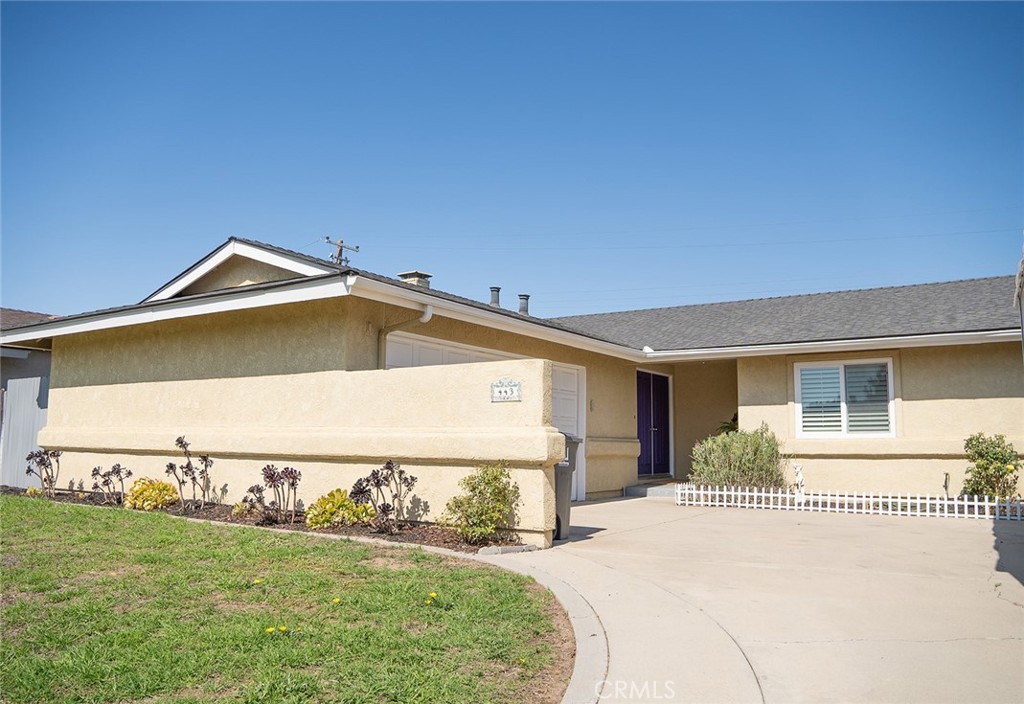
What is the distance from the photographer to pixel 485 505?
8594 mm

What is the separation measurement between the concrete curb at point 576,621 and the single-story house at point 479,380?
1.15 meters

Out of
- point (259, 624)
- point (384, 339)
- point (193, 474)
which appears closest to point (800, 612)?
point (259, 624)

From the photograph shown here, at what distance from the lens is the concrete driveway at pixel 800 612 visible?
4.36 metres

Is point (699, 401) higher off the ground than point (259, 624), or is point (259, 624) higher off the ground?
point (699, 401)

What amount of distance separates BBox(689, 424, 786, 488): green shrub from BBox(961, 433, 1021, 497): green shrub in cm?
336

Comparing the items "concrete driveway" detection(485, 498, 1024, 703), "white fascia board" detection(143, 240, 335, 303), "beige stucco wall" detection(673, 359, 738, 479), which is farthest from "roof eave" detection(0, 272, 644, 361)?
"beige stucco wall" detection(673, 359, 738, 479)

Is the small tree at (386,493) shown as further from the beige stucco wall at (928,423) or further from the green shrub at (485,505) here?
the beige stucco wall at (928,423)

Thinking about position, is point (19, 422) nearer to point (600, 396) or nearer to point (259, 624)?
point (600, 396)

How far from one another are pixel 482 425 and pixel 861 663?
17.1ft

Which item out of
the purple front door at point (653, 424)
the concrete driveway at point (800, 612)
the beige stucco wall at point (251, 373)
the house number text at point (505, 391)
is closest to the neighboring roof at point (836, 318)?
the purple front door at point (653, 424)

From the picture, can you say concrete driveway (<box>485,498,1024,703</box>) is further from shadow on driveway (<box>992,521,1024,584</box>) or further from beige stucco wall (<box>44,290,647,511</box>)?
beige stucco wall (<box>44,290,647,511</box>)

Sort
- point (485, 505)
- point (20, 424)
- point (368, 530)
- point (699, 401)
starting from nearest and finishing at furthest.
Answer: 1. point (485, 505)
2. point (368, 530)
3. point (20, 424)
4. point (699, 401)

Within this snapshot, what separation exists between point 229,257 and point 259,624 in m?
9.11

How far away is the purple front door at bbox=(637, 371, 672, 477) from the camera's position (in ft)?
61.4
